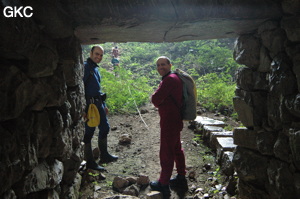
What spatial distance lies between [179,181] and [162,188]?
0.39 meters

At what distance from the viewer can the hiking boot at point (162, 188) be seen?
341 cm

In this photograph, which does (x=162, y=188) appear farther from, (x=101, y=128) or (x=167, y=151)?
(x=101, y=128)

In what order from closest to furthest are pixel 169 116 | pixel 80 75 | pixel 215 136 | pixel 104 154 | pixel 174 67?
1. pixel 80 75
2. pixel 169 116
3. pixel 104 154
4. pixel 215 136
5. pixel 174 67

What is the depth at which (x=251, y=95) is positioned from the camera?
283 centimetres

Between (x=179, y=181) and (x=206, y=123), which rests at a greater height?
(x=206, y=123)

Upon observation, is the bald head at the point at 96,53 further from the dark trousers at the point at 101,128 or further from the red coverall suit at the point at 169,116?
the red coverall suit at the point at 169,116

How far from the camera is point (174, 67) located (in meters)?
11.6

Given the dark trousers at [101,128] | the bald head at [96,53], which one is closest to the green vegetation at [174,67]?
the dark trousers at [101,128]

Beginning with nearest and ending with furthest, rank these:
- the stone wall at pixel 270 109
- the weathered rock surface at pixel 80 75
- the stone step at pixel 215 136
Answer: the weathered rock surface at pixel 80 75, the stone wall at pixel 270 109, the stone step at pixel 215 136

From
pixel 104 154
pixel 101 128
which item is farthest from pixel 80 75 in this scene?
pixel 104 154

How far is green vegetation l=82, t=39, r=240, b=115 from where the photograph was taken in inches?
305

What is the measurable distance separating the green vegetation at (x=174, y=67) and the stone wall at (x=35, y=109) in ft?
16.7

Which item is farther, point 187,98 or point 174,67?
point 174,67

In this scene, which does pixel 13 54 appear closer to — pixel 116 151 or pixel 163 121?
pixel 163 121
